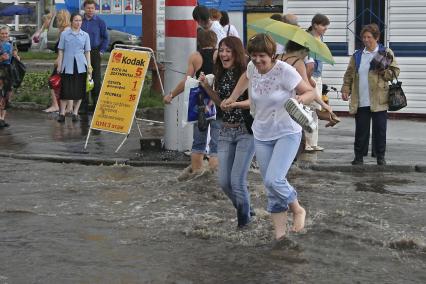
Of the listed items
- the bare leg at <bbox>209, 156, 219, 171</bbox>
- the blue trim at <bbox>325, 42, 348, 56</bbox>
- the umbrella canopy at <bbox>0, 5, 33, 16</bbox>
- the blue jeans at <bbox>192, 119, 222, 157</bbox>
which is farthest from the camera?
the umbrella canopy at <bbox>0, 5, 33, 16</bbox>

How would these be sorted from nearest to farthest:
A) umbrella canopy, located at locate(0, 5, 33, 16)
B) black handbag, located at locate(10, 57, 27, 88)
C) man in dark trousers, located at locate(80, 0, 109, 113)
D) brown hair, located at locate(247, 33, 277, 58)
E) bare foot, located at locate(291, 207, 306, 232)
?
1. brown hair, located at locate(247, 33, 277, 58)
2. bare foot, located at locate(291, 207, 306, 232)
3. black handbag, located at locate(10, 57, 27, 88)
4. man in dark trousers, located at locate(80, 0, 109, 113)
5. umbrella canopy, located at locate(0, 5, 33, 16)

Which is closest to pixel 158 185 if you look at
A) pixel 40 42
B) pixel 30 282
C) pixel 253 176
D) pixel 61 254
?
pixel 253 176

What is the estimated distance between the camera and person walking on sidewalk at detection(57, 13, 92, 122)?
54.3 ft

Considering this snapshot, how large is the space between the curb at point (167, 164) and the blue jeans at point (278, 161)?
4475 mm

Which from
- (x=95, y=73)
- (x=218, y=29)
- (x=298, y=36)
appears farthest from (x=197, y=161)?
(x=95, y=73)

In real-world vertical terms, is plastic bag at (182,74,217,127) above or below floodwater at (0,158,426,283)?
above

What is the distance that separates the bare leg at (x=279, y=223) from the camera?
7980 mm

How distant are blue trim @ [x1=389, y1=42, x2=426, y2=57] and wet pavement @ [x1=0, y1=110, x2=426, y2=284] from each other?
443 cm

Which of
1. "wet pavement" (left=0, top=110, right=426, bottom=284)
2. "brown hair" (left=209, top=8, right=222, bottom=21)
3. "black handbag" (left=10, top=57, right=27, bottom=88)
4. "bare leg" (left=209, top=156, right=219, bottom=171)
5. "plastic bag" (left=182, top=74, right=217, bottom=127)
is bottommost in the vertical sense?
"wet pavement" (left=0, top=110, right=426, bottom=284)

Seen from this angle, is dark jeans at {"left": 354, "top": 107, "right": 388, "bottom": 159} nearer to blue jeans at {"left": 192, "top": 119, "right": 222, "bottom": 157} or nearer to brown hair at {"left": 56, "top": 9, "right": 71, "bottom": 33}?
blue jeans at {"left": 192, "top": 119, "right": 222, "bottom": 157}

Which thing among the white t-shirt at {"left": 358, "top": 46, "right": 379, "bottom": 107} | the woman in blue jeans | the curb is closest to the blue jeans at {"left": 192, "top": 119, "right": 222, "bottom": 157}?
the curb

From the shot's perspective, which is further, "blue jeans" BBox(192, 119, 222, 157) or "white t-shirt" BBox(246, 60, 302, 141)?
"blue jeans" BBox(192, 119, 222, 157)

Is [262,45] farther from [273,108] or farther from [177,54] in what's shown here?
[177,54]

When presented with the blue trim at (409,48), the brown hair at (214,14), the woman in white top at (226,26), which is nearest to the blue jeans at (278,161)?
the brown hair at (214,14)
